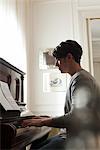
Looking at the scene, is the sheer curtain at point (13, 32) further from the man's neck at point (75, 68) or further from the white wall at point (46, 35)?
the man's neck at point (75, 68)

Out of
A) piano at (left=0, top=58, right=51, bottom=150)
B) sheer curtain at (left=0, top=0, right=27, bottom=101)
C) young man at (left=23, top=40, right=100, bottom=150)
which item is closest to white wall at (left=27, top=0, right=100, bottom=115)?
sheer curtain at (left=0, top=0, right=27, bottom=101)

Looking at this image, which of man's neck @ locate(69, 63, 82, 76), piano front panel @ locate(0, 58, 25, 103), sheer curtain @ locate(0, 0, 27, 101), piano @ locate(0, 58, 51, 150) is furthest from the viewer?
sheer curtain @ locate(0, 0, 27, 101)

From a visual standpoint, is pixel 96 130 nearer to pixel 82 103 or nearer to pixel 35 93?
pixel 82 103

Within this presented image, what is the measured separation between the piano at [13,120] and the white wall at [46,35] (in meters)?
1.39

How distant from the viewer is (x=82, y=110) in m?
1.70

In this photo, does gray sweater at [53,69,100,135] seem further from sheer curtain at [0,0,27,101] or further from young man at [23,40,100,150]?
sheer curtain at [0,0,27,101]

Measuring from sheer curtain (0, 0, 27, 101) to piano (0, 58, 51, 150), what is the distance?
455 mm

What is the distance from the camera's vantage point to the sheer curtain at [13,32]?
2.97 m

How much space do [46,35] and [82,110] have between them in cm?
282

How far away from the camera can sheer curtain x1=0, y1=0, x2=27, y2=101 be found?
9.73 feet

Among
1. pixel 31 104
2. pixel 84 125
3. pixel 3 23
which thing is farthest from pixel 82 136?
pixel 31 104

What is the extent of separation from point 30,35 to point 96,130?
2.88 meters

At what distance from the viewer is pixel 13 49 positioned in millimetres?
3279

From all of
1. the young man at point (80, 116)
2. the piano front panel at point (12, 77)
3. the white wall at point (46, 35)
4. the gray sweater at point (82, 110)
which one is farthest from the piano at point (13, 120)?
the white wall at point (46, 35)
